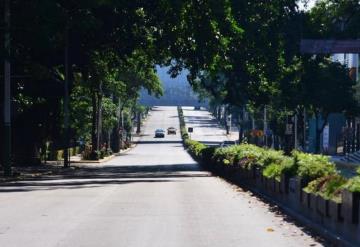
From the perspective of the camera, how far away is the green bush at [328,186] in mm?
13488

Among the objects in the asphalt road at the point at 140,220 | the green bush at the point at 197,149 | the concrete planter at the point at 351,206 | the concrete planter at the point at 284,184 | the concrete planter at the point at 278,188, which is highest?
the concrete planter at the point at 351,206

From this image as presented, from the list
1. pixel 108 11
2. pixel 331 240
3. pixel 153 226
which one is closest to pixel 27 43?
pixel 108 11

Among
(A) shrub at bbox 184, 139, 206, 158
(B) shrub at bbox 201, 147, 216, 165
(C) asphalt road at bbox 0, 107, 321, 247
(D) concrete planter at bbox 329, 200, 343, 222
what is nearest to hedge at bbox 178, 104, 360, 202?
(D) concrete planter at bbox 329, 200, 343, 222

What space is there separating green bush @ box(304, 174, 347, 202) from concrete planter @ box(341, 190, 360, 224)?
701 mm

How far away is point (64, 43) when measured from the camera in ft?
131

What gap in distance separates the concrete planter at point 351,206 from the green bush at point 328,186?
0.70 metres

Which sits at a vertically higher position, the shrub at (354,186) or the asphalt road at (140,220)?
the shrub at (354,186)

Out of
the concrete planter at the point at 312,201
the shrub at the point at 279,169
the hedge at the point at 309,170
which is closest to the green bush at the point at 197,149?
the hedge at the point at 309,170

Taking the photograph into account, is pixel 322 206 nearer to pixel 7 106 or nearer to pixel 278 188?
pixel 278 188

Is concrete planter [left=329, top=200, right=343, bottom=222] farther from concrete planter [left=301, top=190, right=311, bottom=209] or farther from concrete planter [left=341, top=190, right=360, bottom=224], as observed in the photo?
concrete planter [left=301, top=190, right=311, bottom=209]

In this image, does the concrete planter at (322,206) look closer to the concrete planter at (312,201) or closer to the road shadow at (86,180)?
the concrete planter at (312,201)

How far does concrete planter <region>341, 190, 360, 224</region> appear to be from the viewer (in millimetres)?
11672

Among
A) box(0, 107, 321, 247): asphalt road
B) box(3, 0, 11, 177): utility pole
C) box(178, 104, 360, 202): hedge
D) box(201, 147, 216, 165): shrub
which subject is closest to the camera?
box(0, 107, 321, 247): asphalt road

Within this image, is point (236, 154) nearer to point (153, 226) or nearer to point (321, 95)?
point (153, 226)
